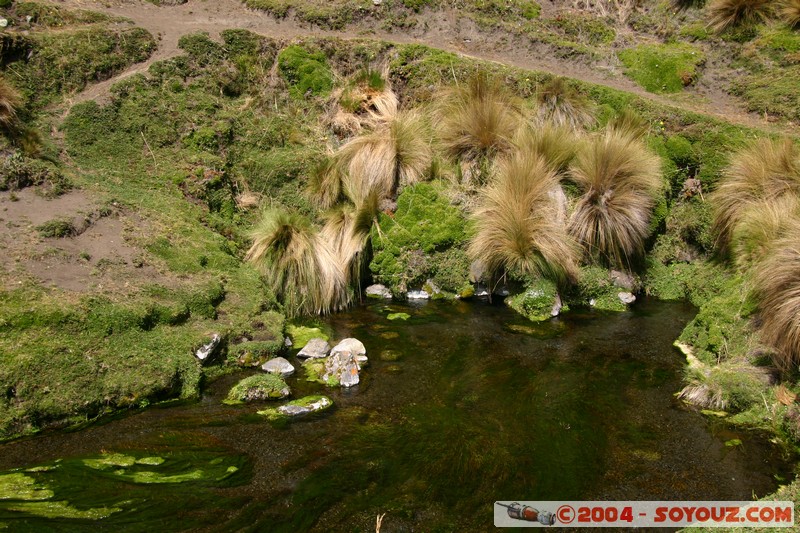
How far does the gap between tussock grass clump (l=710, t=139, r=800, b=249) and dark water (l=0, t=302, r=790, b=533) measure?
10.2 feet

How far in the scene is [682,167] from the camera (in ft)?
33.7

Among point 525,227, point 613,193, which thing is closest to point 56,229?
point 525,227

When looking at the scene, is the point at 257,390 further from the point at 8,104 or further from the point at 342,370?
the point at 8,104

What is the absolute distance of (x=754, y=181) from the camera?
28.2ft

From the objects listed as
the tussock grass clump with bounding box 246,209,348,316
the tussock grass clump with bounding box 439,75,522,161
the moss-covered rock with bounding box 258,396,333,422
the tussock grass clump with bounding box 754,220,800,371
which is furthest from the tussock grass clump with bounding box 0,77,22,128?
the tussock grass clump with bounding box 754,220,800,371

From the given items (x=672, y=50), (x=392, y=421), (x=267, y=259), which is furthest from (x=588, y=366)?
(x=672, y=50)

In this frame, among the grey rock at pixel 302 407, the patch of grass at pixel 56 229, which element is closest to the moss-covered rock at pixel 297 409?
the grey rock at pixel 302 407

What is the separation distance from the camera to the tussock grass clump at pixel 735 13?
1347cm

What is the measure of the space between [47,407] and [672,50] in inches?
593

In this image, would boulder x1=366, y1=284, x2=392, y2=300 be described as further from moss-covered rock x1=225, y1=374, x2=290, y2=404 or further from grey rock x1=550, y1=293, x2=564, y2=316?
moss-covered rock x1=225, y1=374, x2=290, y2=404

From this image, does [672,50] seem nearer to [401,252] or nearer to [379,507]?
[401,252]

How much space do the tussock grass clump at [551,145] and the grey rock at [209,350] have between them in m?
5.60

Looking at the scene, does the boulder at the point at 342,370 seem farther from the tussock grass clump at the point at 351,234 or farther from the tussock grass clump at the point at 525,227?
the tussock grass clump at the point at 525,227

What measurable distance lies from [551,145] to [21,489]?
814cm
